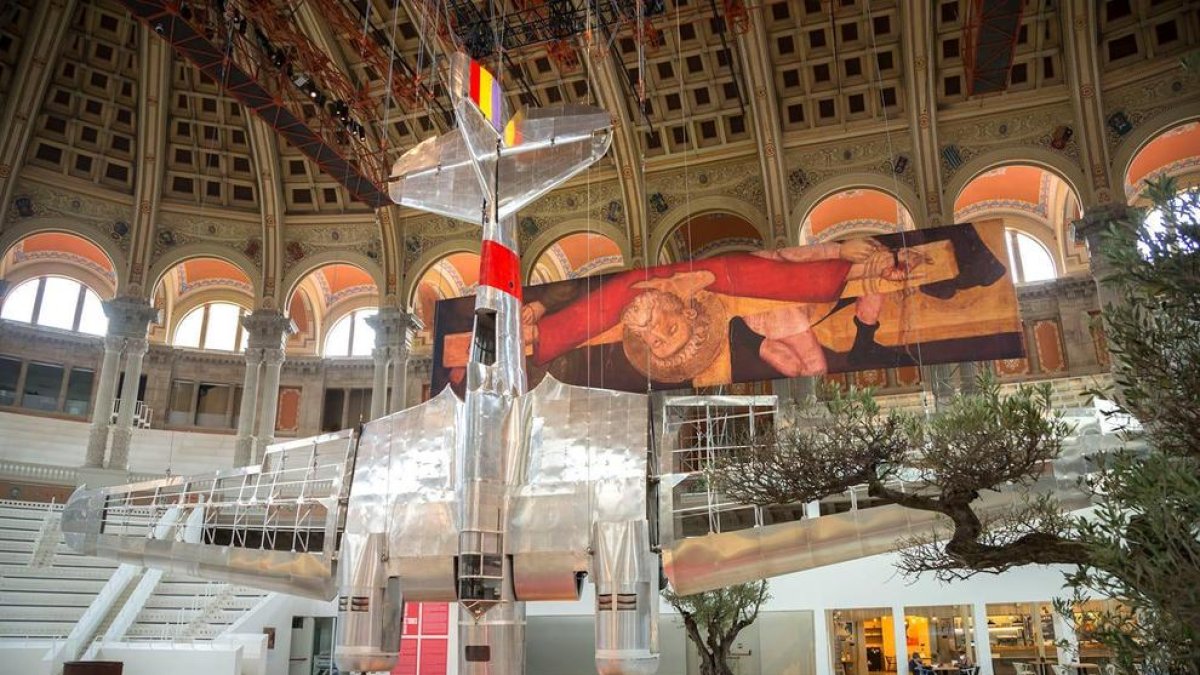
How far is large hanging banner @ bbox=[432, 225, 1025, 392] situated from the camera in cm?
2097

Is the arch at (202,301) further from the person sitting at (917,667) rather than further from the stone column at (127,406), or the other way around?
the person sitting at (917,667)

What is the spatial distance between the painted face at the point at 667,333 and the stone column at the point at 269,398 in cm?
1280

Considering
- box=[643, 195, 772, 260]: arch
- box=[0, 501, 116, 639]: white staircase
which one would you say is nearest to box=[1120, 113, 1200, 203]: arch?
box=[643, 195, 772, 260]: arch

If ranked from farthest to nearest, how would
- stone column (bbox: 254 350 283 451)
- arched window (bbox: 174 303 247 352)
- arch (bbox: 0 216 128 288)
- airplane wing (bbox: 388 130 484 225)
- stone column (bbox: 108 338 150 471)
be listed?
arched window (bbox: 174 303 247 352) < stone column (bbox: 254 350 283 451) < arch (bbox: 0 216 128 288) < stone column (bbox: 108 338 150 471) < airplane wing (bbox: 388 130 484 225)

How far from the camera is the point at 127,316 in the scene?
2698 centimetres

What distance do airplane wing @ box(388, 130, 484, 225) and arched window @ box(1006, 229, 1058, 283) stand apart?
23.7 m

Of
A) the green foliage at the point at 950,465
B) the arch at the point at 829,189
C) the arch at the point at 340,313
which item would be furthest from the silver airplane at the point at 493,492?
the arch at the point at 340,313

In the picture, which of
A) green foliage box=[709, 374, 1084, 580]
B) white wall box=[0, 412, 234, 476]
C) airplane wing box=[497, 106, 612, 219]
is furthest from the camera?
white wall box=[0, 412, 234, 476]

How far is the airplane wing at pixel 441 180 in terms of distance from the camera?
40.1 feet

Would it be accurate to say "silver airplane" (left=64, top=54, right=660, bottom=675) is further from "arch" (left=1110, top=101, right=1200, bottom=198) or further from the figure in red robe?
"arch" (left=1110, top=101, right=1200, bottom=198)

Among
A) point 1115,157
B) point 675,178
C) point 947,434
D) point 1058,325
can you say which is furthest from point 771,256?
point 947,434

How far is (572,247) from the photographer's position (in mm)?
33875

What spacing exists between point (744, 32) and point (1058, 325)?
1508 centimetres

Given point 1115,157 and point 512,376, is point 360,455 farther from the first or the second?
point 1115,157
